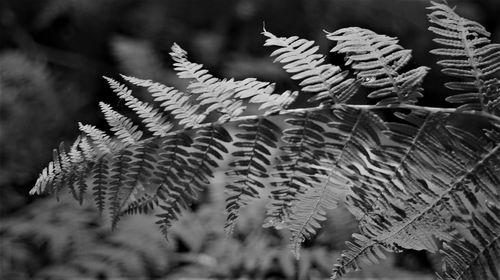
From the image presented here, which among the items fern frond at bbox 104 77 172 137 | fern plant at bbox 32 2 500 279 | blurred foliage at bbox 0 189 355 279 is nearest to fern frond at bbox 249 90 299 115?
fern plant at bbox 32 2 500 279

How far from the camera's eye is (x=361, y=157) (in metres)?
0.67

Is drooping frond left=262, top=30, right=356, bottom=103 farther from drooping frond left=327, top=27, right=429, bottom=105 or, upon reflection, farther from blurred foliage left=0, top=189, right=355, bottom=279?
blurred foliage left=0, top=189, right=355, bottom=279

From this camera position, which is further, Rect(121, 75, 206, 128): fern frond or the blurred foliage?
the blurred foliage

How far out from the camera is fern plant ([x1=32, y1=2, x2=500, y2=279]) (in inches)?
25.3

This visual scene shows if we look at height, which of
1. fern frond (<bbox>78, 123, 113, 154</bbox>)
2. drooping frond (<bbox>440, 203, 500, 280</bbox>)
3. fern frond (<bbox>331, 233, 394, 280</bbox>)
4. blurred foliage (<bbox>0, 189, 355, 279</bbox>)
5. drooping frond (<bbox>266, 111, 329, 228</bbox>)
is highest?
fern frond (<bbox>78, 123, 113, 154</bbox>)

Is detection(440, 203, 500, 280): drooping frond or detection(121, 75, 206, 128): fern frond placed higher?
detection(121, 75, 206, 128): fern frond

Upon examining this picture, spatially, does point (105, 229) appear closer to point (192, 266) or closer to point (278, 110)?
point (192, 266)

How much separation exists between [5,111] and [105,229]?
39.0 inches

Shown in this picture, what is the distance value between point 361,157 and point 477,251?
15 centimetres

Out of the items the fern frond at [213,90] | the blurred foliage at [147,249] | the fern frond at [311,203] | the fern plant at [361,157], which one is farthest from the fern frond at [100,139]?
the blurred foliage at [147,249]

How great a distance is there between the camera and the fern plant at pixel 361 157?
644mm

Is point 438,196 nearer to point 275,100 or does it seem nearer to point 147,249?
point 275,100

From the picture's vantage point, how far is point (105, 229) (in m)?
1.97

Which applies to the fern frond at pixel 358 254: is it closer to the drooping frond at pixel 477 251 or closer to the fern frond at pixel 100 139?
the drooping frond at pixel 477 251
